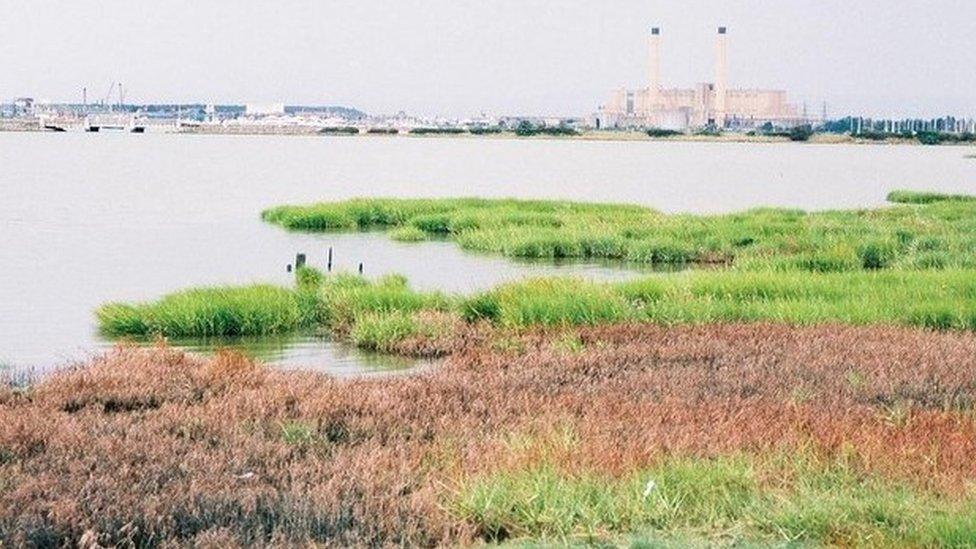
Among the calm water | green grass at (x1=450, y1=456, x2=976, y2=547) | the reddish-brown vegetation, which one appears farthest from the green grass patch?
green grass at (x1=450, y1=456, x2=976, y2=547)

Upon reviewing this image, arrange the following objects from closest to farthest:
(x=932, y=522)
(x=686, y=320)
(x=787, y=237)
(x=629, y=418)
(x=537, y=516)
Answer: (x=932, y=522)
(x=537, y=516)
(x=629, y=418)
(x=686, y=320)
(x=787, y=237)

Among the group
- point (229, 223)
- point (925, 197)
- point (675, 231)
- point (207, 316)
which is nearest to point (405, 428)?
point (207, 316)

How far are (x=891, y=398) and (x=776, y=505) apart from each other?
18.8 feet

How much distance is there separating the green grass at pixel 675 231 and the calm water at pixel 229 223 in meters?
2.17

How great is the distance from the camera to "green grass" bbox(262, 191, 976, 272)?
3634 cm

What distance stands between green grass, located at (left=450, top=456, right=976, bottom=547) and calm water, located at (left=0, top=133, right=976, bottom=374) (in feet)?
34.4

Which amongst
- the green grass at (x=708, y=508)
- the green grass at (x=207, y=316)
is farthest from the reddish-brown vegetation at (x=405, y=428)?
the green grass at (x=207, y=316)

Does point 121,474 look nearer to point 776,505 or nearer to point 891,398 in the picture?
point 776,505

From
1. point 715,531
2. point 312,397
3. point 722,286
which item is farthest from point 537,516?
point 722,286

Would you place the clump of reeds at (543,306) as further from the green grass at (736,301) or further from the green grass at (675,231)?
the green grass at (675,231)

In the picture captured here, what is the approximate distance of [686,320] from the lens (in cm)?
2297

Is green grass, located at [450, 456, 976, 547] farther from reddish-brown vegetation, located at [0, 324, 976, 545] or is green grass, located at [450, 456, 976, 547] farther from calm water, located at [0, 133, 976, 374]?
calm water, located at [0, 133, 976, 374]

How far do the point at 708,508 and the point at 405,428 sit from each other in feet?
13.1

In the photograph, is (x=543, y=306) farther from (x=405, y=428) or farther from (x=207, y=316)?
(x=405, y=428)
